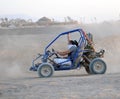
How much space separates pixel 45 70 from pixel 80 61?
188 centimetres

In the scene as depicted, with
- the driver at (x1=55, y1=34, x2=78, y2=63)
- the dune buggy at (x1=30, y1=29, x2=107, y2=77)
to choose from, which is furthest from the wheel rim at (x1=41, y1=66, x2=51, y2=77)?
the driver at (x1=55, y1=34, x2=78, y2=63)

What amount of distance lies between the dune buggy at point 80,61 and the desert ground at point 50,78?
56 centimetres

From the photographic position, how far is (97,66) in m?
25.8

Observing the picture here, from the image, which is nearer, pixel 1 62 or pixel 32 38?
pixel 1 62

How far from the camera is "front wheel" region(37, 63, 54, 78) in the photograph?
25778mm

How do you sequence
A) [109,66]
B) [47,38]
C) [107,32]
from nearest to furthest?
[109,66], [47,38], [107,32]

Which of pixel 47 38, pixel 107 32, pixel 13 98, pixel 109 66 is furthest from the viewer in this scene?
pixel 107 32

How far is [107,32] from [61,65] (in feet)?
92.7

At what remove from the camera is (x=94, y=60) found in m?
25.9

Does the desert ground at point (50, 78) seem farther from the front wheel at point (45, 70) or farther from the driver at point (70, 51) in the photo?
the driver at point (70, 51)

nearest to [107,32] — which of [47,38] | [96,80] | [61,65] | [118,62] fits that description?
[47,38]

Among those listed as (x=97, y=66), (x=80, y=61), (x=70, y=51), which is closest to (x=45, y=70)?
(x=70, y=51)

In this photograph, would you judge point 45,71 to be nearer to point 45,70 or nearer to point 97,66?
point 45,70

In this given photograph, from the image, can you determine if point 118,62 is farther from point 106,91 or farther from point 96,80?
point 106,91
